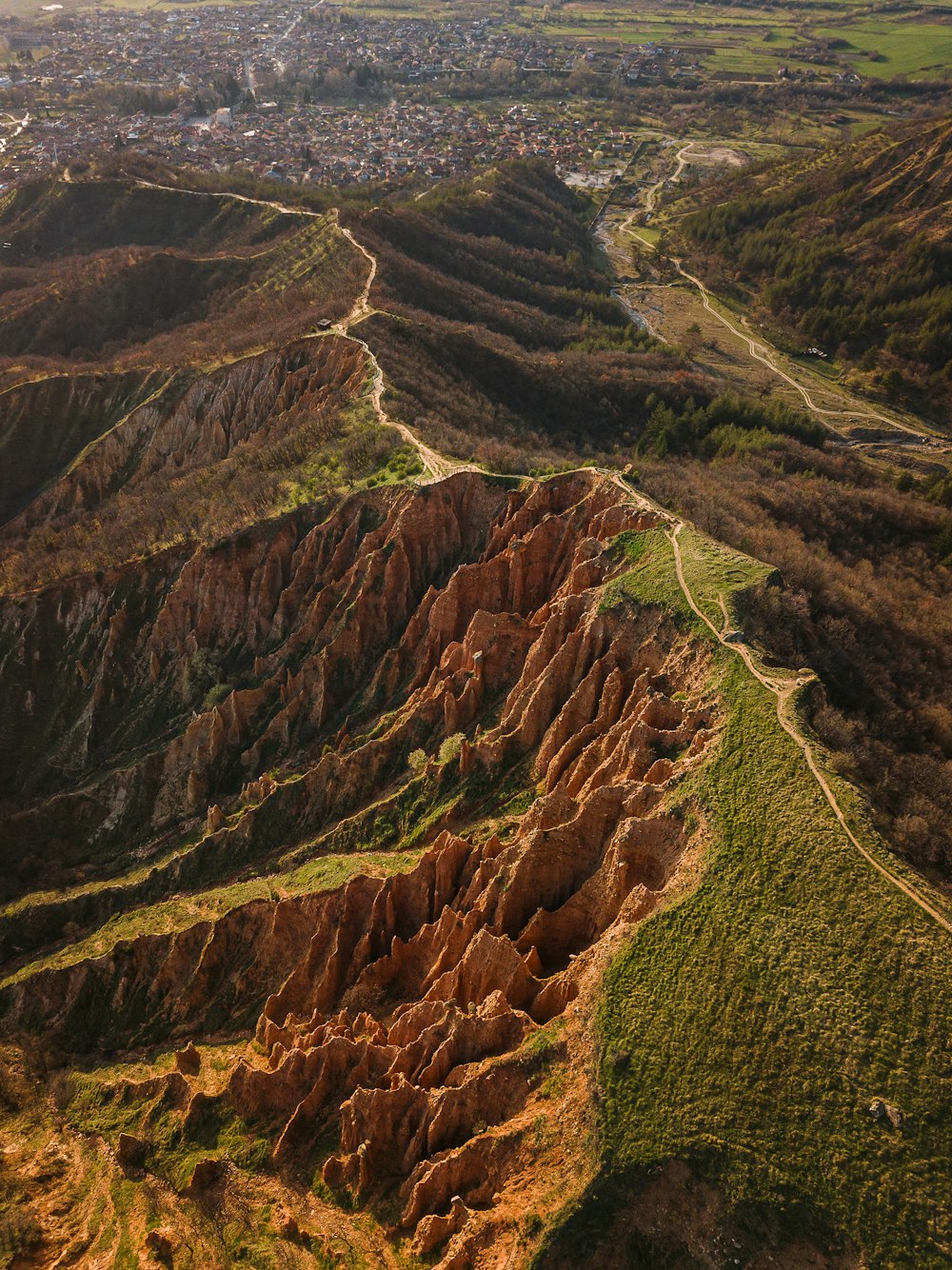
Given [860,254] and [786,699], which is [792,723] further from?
[860,254]

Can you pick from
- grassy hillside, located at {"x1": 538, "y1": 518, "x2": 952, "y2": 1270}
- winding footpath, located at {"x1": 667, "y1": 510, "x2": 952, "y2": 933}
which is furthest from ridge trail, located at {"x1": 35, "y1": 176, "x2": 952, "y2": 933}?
grassy hillside, located at {"x1": 538, "y1": 518, "x2": 952, "y2": 1270}

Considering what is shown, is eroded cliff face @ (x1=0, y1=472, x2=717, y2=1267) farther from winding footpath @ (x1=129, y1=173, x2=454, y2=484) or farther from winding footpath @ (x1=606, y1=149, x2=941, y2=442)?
winding footpath @ (x1=606, y1=149, x2=941, y2=442)

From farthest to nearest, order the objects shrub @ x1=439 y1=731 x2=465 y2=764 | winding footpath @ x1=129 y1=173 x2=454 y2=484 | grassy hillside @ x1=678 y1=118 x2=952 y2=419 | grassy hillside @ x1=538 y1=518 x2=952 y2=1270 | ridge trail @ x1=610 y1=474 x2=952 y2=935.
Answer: grassy hillside @ x1=678 y1=118 x2=952 y2=419 < winding footpath @ x1=129 y1=173 x2=454 y2=484 < shrub @ x1=439 y1=731 x2=465 y2=764 < ridge trail @ x1=610 y1=474 x2=952 y2=935 < grassy hillside @ x1=538 y1=518 x2=952 y2=1270

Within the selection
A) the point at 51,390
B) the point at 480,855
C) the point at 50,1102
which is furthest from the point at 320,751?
the point at 51,390

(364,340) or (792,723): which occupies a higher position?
(364,340)

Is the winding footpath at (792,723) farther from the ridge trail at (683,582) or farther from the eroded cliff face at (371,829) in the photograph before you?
the eroded cliff face at (371,829)

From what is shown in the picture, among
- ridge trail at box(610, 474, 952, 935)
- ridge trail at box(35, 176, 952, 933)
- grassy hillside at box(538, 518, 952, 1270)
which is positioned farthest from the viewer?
ridge trail at box(35, 176, 952, 933)

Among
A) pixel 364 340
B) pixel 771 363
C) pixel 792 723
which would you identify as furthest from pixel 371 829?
pixel 771 363
